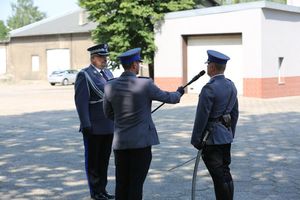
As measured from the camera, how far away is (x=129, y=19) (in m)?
27.5

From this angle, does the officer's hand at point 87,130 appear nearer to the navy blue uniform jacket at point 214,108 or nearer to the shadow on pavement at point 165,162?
the shadow on pavement at point 165,162

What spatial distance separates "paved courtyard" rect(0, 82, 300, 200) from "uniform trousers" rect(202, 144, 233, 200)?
3.73 ft

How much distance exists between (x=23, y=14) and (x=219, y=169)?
115 m

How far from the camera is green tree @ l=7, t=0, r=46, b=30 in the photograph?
11419 centimetres

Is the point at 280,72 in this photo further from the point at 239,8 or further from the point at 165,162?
the point at 165,162

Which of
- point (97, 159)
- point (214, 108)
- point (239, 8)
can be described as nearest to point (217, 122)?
point (214, 108)

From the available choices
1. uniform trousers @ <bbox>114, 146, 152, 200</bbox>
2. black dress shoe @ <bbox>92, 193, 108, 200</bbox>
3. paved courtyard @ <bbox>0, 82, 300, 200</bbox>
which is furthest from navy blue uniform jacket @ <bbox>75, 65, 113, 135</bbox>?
uniform trousers @ <bbox>114, 146, 152, 200</bbox>

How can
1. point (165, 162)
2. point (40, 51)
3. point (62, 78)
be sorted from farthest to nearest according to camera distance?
point (40, 51) < point (62, 78) < point (165, 162)

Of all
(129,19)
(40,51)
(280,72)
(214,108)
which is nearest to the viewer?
(214,108)

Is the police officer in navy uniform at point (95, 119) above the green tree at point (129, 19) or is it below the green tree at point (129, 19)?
below

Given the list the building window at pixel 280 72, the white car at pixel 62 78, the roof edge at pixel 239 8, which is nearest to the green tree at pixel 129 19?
the roof edge at pixel 239 8

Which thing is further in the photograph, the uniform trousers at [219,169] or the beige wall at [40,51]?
the beige wall at [40,51]

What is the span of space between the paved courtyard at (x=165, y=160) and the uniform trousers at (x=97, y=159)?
12.9 inches

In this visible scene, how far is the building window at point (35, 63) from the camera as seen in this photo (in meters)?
49.6
